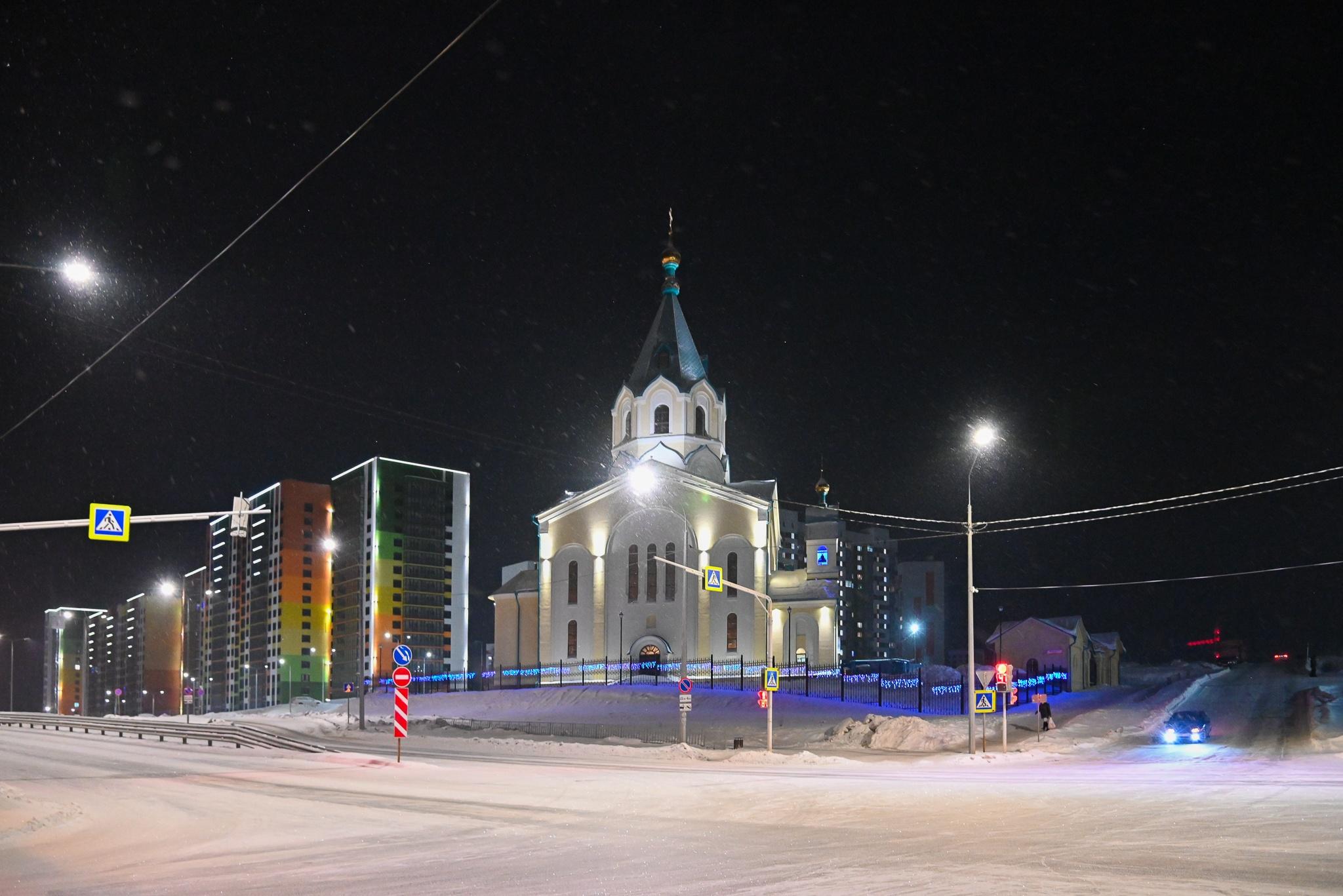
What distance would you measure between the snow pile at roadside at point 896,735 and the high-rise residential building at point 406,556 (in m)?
101

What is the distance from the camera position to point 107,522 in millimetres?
19266

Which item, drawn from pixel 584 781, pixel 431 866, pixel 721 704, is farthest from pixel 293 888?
pixel 721 704

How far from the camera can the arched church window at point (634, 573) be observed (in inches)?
2689

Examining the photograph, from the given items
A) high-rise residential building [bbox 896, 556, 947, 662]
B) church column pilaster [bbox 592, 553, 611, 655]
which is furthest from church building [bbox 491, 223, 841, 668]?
high-rise residential building [bbox 896, 556, 947, 662]

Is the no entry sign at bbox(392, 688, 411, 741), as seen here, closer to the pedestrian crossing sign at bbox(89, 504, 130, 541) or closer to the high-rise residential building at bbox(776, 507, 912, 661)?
the pedestrian crossing sign at bbox(89, 504, 130, 541)

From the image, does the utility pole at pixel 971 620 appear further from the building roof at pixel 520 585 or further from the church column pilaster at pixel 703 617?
the building roof at pixel 520 585

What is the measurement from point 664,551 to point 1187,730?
36.6m

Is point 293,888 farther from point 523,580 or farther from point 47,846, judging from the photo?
point 523,580

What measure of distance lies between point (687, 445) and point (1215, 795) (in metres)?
53.5

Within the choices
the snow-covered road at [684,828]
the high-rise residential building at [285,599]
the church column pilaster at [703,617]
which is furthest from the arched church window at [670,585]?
the high-rise residential building at [285,599]

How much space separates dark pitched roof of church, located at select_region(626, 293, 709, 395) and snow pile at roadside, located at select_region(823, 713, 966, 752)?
36081 mm

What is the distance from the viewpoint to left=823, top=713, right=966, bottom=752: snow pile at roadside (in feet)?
117

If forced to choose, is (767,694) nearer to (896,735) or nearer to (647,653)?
(896,735)

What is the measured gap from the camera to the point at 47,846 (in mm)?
13961
